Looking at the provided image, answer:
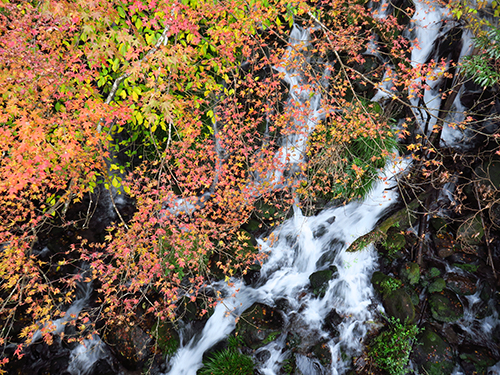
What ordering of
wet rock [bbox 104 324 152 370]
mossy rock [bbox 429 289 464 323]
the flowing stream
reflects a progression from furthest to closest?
1. mossy rock [bbox 429 289 464 323]
2. the flowing stream
3. wet rock [bbox 104 324 152 370]

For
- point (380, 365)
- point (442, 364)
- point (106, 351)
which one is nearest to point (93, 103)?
point (106, 351)

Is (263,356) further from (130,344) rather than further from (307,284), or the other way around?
(130,344)

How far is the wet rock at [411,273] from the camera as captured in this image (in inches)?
232

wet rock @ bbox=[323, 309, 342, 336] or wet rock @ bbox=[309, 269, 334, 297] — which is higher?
wet rock @ bbox=[309, 269, 334, 297]

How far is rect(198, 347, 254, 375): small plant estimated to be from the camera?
16.1 feet

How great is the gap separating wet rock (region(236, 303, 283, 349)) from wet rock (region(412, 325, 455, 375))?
105 inches

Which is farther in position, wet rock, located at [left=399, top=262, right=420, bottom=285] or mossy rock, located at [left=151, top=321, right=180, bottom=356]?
wet rock, located at [left=399, top=262, right=420, bottom=285]

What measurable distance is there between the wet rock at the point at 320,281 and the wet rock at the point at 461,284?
260 cm

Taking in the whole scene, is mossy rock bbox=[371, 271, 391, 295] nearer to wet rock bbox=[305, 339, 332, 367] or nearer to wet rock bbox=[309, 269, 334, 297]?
wet rock bbox=[309, 269, 334, 297]

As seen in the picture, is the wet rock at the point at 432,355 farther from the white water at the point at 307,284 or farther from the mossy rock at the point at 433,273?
the mossy rock at the point at 433,273

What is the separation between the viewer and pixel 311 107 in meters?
7.15

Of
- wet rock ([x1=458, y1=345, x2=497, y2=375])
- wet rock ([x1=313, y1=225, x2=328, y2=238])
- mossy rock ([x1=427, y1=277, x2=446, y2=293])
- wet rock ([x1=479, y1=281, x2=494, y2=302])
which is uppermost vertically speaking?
wet rock ([x1=313, y1=225, x2=328, y2=238])

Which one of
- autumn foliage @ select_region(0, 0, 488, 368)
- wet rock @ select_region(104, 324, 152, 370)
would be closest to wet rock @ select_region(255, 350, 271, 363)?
autumn foliage @ select_region(0, 0, 488, 368)

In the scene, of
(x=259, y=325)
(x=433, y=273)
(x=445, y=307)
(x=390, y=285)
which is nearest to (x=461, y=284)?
(x=433, y=273)
